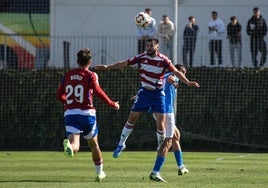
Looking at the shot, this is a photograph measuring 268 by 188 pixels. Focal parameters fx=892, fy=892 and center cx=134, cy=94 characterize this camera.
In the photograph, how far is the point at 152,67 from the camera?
54.1 ft

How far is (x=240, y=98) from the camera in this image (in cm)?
2795

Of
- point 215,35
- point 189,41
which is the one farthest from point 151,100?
point 215,35

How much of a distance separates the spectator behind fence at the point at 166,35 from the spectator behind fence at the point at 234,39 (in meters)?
1.93

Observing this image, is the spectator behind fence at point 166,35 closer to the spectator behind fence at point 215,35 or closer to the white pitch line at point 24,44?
the spectator behind fence at point 215,35

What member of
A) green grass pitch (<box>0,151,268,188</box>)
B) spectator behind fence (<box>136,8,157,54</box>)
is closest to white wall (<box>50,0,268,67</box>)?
spectator behind fence (<box>136,8,157,54</box>)

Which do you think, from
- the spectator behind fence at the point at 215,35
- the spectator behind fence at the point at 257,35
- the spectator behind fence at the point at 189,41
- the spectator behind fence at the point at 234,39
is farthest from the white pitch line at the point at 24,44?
the spectator behind fence at the point at 257,35

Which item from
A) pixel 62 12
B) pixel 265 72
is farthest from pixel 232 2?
pixel 62 12

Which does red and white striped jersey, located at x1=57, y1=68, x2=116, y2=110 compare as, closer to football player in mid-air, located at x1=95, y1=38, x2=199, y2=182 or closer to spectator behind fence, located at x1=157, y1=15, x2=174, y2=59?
football player in mid-air, located at x1=95, y1=38, x2=199, y2=182

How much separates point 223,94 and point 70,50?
16.5 feet

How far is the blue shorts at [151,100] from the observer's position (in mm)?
16438

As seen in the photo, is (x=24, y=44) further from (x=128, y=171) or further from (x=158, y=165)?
(x=158, y=165)

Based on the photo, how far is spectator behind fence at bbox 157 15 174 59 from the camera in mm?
27766

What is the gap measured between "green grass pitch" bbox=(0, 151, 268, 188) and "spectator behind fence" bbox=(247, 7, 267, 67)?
5261 millimetres

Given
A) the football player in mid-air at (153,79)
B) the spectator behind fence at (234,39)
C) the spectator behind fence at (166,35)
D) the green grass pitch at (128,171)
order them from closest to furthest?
the green grass pitch at (128,171), the football player in mid-air at (153,79), the spectator behind fence at (166,35), the spectator behind fence at (234,39)
